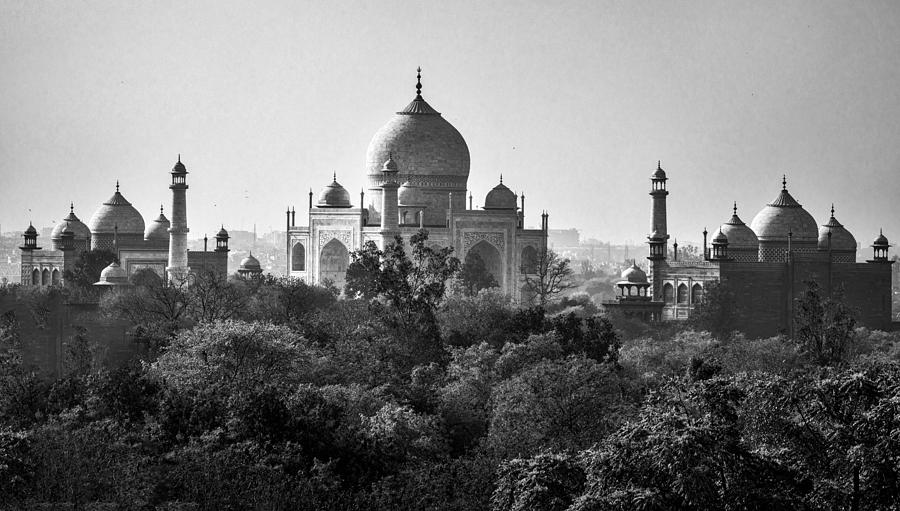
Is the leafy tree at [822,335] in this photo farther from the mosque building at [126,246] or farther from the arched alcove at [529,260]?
the mosque building at [126,246]

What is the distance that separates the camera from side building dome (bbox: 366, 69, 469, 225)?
207ft

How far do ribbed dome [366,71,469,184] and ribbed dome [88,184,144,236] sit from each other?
10.1 m

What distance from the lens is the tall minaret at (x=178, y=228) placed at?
5803cm

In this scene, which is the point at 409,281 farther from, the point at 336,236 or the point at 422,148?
the point at 422,148

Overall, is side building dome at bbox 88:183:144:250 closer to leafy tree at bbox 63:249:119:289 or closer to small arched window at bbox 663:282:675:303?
leafy tree at bbox 63:249:119:289

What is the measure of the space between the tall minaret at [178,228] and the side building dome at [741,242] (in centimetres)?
1708

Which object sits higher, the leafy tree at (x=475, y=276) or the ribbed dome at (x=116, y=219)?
the ribbed dome at (x=116, y=219)

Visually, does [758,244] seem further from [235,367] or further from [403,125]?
[235,367]

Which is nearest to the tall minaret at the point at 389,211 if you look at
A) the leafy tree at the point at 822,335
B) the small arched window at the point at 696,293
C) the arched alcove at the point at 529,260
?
the arched alcove at the point at 529,260

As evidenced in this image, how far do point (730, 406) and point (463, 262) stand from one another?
3741cm

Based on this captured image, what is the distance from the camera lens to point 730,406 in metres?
22.9

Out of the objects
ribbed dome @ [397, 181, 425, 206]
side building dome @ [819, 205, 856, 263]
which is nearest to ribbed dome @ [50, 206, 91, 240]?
ribbed dome @ [397, 181, 425, 206]

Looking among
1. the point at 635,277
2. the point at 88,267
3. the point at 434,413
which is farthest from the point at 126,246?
the point at 434,413

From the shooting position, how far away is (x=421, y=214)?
61594 mm
